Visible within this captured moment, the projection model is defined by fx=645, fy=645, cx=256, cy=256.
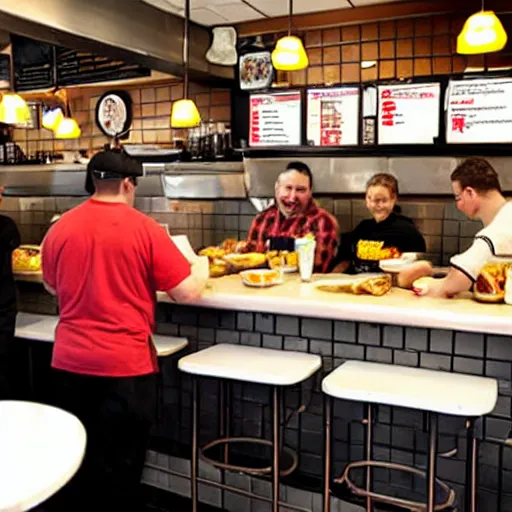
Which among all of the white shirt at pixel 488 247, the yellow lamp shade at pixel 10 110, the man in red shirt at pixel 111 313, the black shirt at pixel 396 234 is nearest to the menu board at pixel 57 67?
the yellow lamp shade at pixel 10 110

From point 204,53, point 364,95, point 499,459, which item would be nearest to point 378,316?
point 499,459

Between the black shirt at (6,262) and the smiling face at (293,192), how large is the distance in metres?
1.84

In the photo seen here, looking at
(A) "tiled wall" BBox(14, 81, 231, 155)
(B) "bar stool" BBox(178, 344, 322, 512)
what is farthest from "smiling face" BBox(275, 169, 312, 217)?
(B) "bar stool" BBox(178, 344, 322, 512)

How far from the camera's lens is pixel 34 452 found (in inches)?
55.6

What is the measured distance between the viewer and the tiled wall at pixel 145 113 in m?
5.89

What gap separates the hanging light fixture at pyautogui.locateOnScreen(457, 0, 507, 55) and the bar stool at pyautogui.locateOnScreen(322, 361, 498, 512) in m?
1.94

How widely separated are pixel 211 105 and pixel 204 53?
0.59 meters

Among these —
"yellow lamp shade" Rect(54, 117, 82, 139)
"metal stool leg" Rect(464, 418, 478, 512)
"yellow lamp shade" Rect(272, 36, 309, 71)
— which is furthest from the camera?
"yellow lamp shade" Rect(54, 117, 82, 139)

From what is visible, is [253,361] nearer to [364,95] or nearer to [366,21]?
[364,95]

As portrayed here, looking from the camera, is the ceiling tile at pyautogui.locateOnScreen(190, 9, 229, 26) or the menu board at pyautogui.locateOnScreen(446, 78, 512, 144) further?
the ceiling tile at pyautogui.locateOnScreen(190, 9, 229, 26)

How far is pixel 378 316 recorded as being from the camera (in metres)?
2.46

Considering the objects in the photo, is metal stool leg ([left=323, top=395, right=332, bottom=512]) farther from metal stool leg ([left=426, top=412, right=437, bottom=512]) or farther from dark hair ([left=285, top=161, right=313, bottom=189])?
dark hair ([left=285, top=161, right=313, bottom=189])

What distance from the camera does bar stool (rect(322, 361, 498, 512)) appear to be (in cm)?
212

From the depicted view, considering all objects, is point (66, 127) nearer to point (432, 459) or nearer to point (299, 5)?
point (299, 5)
